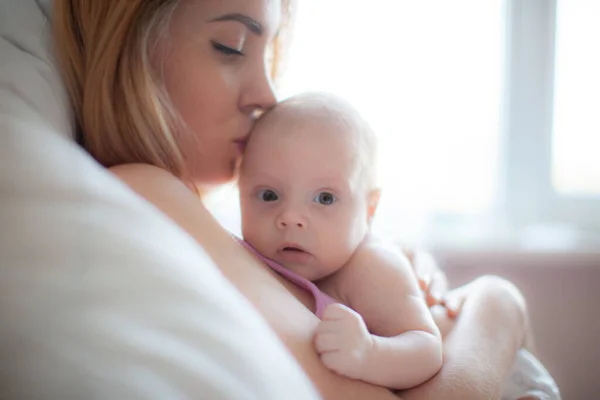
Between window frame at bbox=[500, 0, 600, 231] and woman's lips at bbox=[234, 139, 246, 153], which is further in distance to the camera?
window frame at bbox=[500, 0, 600, 231]

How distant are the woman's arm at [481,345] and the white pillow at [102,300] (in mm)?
283

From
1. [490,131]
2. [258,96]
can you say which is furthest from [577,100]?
[258,96]

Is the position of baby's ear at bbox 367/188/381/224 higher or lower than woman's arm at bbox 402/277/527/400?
higher

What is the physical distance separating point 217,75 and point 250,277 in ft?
1.16

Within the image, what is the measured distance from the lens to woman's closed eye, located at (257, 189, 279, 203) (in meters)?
0.83

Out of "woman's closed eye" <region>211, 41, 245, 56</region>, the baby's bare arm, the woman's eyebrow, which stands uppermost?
the woman's eyebrow

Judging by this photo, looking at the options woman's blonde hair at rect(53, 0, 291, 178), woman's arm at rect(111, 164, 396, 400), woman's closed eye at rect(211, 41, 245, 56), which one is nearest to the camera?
woman's arm at rect(111, 164, 396, 400)

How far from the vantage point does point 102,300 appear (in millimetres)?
379

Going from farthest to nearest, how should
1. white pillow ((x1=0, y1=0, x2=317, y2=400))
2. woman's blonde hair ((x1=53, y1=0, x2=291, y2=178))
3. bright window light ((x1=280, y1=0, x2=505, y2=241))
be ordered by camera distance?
bright window light ((x1=280, y1=0, x2=505, y2=241))
woman's blonde hair ((x1=53, y1=0, x2=291, y2=178))
white pillow ((x1=0, y1=0, x2=317, y2=400))

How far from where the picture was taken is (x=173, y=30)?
0.84m

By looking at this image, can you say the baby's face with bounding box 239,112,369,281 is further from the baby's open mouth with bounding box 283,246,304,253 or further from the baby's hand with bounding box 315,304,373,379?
the baby's hand with bounding box 315,304,373,379

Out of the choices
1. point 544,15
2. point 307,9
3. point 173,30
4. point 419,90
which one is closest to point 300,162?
point 173,30

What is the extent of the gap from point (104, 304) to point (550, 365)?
172cm

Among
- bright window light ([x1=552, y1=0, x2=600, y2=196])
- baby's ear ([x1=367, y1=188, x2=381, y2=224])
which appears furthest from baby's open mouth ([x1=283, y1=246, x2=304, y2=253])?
bright window light ([x1=552, y1=0, x2=600, y2=196])
